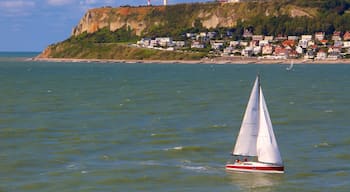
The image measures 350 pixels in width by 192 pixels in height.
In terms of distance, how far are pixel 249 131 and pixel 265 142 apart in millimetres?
923

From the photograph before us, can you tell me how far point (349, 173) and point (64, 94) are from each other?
5371 cm

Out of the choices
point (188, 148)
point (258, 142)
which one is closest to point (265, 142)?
point (258, 142)

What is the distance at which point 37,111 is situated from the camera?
66938 millimetres

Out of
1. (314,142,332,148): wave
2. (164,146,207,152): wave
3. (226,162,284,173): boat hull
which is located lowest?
(314,142,332,148): wave

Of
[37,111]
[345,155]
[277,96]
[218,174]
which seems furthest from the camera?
[277,96]

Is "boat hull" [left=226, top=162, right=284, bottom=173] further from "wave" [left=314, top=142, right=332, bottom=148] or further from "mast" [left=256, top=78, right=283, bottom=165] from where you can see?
"wave" [left=314, top=142, right=332, bottom=148]

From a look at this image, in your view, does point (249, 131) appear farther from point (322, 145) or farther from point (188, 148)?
point (322, 145)

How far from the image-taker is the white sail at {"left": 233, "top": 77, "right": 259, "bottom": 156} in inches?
1485

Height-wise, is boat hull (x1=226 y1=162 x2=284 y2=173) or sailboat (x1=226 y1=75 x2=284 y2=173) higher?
sailboat (x1=226 y1=75 x2=284 y2=173)

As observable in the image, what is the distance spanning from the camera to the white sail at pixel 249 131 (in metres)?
37.7

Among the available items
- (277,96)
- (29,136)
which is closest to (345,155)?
(29,136)

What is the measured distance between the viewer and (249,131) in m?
38.0

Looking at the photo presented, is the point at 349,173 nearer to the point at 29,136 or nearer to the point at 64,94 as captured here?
the point at 29,136

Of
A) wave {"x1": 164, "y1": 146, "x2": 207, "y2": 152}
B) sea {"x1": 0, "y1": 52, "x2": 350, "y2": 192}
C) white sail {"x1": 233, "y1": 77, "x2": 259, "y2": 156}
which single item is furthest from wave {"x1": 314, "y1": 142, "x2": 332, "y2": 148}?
white sail {"x1": 233, "y1": 77, "x2": 259, "y2": 156}
